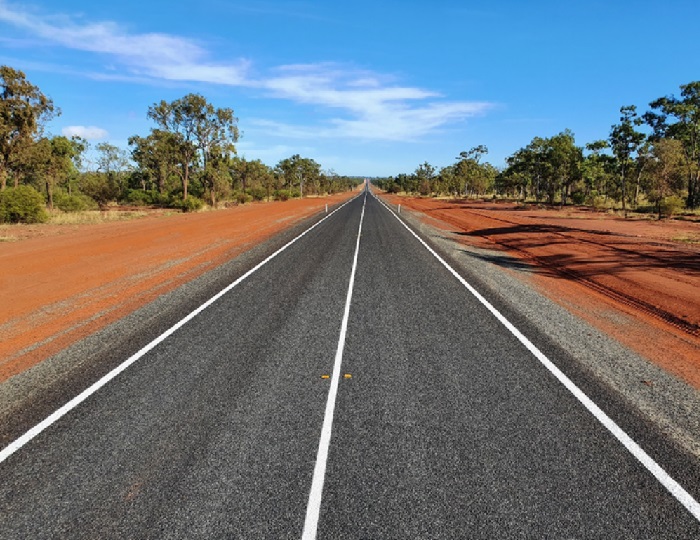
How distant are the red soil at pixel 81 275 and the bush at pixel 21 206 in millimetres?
1775

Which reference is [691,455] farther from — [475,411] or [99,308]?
[99,308]

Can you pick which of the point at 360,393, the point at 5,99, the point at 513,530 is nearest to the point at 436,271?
the point at 360,393

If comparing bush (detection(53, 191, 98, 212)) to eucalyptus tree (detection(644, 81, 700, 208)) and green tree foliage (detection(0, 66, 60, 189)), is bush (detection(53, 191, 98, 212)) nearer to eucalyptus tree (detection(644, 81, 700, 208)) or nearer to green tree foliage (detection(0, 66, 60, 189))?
green tree foliage (detection(0, 66, 60, 189))

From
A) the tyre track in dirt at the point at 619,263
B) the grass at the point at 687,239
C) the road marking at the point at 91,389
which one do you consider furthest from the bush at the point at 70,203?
the grass at the point at 687,239

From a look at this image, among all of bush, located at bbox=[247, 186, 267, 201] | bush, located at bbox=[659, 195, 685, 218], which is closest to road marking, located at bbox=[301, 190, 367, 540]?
bush, located at bbox=[659, 195, 685, 218]

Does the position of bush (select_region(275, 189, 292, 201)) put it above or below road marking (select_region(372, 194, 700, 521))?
above

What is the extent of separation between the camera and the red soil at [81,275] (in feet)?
25.8

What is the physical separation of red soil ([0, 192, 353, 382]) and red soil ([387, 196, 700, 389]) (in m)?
10.3

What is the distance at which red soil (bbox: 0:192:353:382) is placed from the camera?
788 cm

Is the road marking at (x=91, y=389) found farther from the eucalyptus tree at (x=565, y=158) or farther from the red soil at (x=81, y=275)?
the eucalyptus tree at (x=565, y=158)

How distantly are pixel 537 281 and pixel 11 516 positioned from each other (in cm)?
1262

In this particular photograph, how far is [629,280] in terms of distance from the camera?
493 inches

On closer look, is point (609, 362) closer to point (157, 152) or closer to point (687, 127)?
point (687, 127)

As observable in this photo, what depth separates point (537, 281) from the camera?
12.6 metres
